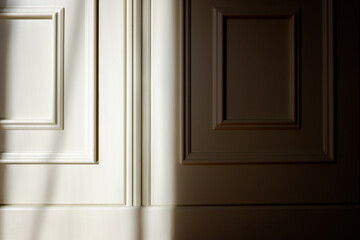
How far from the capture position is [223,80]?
65cm

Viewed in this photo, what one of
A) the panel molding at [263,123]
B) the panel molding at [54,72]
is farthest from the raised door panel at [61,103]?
the panel molding at [263,123]

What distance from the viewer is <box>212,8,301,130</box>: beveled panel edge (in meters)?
0.65

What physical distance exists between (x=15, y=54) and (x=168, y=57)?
32 centimetres

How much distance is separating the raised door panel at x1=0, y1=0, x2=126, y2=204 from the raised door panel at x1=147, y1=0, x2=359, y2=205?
0.08m

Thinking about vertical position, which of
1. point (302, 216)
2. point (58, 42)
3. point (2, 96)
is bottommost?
point (302, 216)

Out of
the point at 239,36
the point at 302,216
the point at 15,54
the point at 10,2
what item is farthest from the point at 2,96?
the point at 302,216

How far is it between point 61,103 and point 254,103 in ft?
1.32

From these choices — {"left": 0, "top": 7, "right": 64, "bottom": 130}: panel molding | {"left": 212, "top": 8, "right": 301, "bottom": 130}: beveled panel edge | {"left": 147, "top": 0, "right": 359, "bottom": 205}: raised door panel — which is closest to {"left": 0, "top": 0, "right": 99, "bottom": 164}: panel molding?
{"left": 0, "top": 7, "right": 64, "bottom": 130}: panel molding

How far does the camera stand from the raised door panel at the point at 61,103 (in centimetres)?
64

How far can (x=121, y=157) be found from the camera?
0.64 metres

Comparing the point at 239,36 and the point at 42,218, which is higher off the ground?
the point at 239,36

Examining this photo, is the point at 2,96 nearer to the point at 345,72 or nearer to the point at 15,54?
the point at 15,54

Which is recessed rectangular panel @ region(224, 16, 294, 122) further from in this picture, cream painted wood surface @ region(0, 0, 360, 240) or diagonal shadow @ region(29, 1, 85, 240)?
diagonal shadow @ region(29, 1, 85, 240)

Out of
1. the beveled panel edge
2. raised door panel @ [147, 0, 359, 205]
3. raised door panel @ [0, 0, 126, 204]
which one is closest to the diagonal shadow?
raised door panel @ [0, 0, 126, 204]
